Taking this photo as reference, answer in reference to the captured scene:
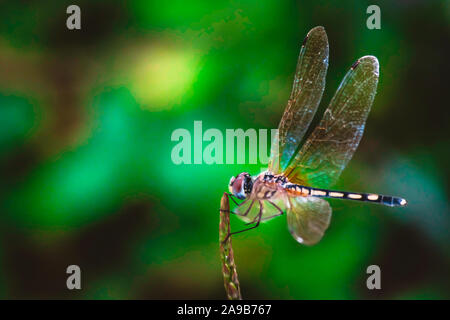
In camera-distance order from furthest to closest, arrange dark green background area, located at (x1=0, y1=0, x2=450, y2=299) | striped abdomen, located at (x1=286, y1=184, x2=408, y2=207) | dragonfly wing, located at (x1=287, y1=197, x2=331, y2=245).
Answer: dark green background area, located at (x1=0, y1=0, x2=450, y2=299)
striped abdomen, located at (x1=286, y1=184, x2=408, y2=207)
dragonfly wing, located at (x1=287, y1=197, x2=331, y2=245)

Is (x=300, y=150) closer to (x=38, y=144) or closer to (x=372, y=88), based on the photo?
(x=372, y=88)

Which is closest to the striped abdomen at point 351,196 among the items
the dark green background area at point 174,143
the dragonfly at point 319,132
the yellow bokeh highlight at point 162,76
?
the dragonfly at point 319,132

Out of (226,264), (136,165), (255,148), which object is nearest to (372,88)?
(255,148)

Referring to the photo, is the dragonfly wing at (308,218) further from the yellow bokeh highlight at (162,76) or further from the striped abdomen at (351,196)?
the yellow bokeh highlight at (162,76)

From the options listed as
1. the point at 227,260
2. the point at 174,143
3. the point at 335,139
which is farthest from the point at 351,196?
the point at 174,143

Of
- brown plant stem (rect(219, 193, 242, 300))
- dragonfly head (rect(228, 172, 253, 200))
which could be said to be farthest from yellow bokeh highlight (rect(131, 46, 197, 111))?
brown plant stem (rect(219, 193, 242, 300))

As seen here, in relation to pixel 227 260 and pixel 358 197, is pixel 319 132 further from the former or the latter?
pixel 227 260

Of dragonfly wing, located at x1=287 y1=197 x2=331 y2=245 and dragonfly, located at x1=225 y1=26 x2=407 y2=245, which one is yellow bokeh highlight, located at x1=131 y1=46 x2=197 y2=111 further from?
dragonfly wing, located at x1=287 y1=197 x2=331 y2=245
